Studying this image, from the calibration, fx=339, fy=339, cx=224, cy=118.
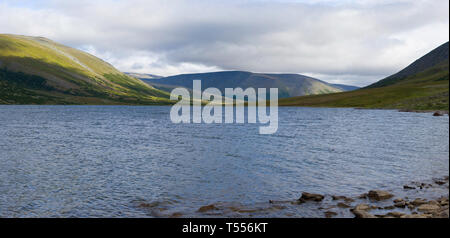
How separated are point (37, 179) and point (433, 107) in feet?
574

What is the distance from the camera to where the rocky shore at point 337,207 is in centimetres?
2373

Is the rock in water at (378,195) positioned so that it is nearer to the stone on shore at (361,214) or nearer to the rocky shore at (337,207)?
the rocky shore at (337,207)

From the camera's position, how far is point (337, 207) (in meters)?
25.6

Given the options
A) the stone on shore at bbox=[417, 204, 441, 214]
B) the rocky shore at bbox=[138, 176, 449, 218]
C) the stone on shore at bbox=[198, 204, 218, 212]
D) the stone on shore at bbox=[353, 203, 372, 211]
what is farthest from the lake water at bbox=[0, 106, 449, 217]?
the stone on shore at bbox=[417, 204, 441, 214]

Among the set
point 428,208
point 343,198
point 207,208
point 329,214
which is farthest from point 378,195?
point 207,208

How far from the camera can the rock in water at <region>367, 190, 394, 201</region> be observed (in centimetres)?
2769

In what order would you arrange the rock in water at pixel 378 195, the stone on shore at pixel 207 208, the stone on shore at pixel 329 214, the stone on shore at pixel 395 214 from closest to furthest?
the stone on shore at pixel 395 214 → the stone on shore at pixel 329 214 → the stone on shore at pixel 207 208 → the rock in water at pixel 378 195

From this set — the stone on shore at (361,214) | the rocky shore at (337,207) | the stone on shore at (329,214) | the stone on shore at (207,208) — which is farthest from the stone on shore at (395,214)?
the stone on shore at (207,208)

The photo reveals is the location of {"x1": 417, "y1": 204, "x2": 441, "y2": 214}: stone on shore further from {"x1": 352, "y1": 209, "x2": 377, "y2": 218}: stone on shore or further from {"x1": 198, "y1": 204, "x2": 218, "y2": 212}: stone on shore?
{"x1": 198, "y1": 204, "x2": 218, "y2": 212}: stone on shore

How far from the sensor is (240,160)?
45.9m

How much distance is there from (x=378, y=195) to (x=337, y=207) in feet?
15.2

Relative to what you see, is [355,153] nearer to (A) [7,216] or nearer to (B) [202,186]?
(B) [202,186]

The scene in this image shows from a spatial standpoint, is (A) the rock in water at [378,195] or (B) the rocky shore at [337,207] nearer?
(B) the rocky shore at [337,207]

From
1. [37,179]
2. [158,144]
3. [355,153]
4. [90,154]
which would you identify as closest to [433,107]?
[355,153]
